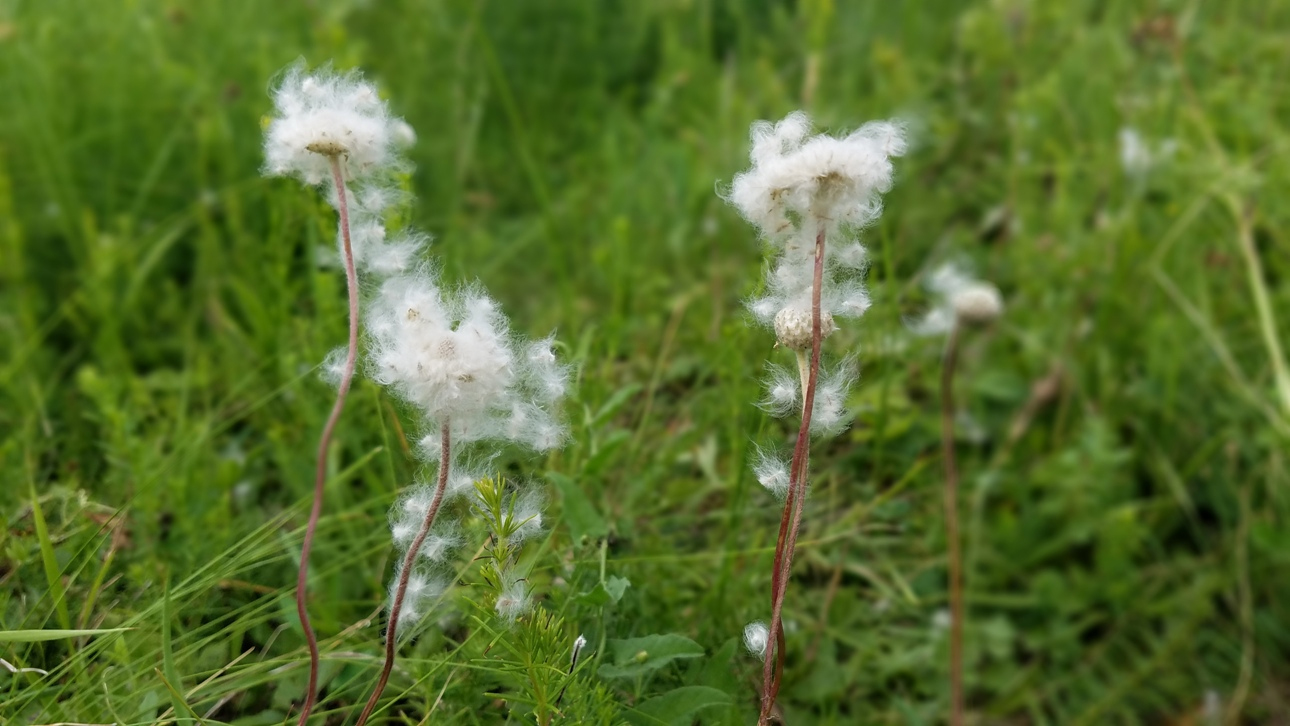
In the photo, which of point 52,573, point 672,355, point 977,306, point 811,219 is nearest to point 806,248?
point 811,219

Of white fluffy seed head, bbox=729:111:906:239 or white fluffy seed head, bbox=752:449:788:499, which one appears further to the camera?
white fluffy seed head, bbox=752:449:788:499

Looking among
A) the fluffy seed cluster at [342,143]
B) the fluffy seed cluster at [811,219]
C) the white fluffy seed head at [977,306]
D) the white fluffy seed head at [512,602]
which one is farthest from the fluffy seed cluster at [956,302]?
the white fluffy seed head at [512,602]

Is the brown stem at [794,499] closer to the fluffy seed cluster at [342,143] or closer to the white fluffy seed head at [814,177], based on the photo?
the white fluffy seed head at [814,177]

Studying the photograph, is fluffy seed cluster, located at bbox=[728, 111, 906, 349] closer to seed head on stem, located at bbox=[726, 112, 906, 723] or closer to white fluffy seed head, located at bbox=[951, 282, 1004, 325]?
seed head on stem, located at bbox=[726, 112, 906, 723]

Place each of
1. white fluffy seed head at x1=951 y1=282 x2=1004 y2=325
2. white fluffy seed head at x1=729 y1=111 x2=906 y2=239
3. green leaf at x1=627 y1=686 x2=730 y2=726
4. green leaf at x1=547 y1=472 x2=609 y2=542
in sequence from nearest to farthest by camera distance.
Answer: white fluffy seed head at x1=729 y1=111 x2=906 y2=239
green leaf at x1=627 y1=686 x2=730 y2=726
green leaf at x1=547 y1=472 x2=609 y2=542
white fluffy seed head at x1=951 y1=282 x2=1004 y2=325

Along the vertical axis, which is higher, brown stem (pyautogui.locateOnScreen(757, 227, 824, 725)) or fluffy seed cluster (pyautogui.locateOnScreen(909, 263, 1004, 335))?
fluffy seed cluster (pyautogui.locateOnScreen(909, 263, 1004, 335))

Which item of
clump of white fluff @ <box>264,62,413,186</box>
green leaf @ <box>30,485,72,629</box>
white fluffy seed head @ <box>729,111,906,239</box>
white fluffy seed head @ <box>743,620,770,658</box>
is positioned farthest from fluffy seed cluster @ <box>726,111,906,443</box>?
green leaf @ <box>30,485,72,629</box>

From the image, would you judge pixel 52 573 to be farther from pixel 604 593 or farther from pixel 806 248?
pixel 806 248
